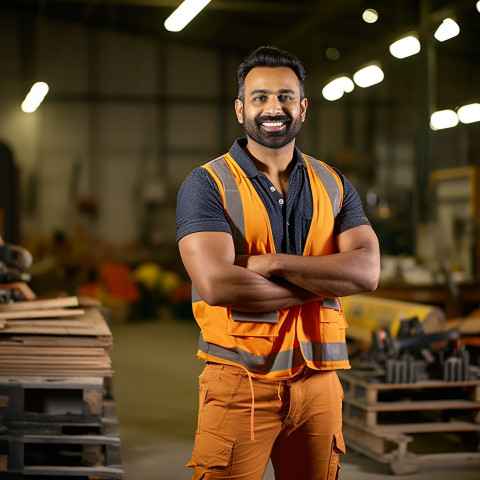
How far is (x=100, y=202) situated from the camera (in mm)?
19266

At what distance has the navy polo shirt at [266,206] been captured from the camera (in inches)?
93.8

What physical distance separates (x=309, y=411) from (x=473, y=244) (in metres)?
8.44

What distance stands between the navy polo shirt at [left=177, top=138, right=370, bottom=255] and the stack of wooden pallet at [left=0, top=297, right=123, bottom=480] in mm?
1879

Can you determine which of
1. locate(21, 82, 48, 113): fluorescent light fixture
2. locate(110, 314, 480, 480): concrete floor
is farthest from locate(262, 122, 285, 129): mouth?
locate(21, 82, 48, 113): fluorescent light fixture

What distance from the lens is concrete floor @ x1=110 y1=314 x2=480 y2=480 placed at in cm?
505

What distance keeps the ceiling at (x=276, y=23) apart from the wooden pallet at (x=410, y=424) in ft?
30.0

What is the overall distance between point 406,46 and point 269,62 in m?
8.19

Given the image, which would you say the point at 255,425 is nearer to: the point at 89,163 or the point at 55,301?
the point at 55,301

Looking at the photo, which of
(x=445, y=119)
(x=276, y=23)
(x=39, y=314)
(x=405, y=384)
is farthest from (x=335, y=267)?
(x=276, y=23)

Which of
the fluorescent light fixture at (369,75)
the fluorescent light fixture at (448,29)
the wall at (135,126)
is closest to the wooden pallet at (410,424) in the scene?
the fluorescent light fixture at (448,29)

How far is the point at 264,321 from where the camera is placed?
2371 millimetres

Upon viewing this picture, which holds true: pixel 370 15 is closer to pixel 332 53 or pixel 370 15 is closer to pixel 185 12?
pixel 332 53

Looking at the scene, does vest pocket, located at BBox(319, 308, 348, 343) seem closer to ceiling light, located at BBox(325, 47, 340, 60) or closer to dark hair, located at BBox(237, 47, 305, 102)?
dark hair, located at BBox(237, 47, 305, 102)

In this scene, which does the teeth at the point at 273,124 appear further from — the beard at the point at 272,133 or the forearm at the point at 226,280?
the forearm at the point at 226,280
